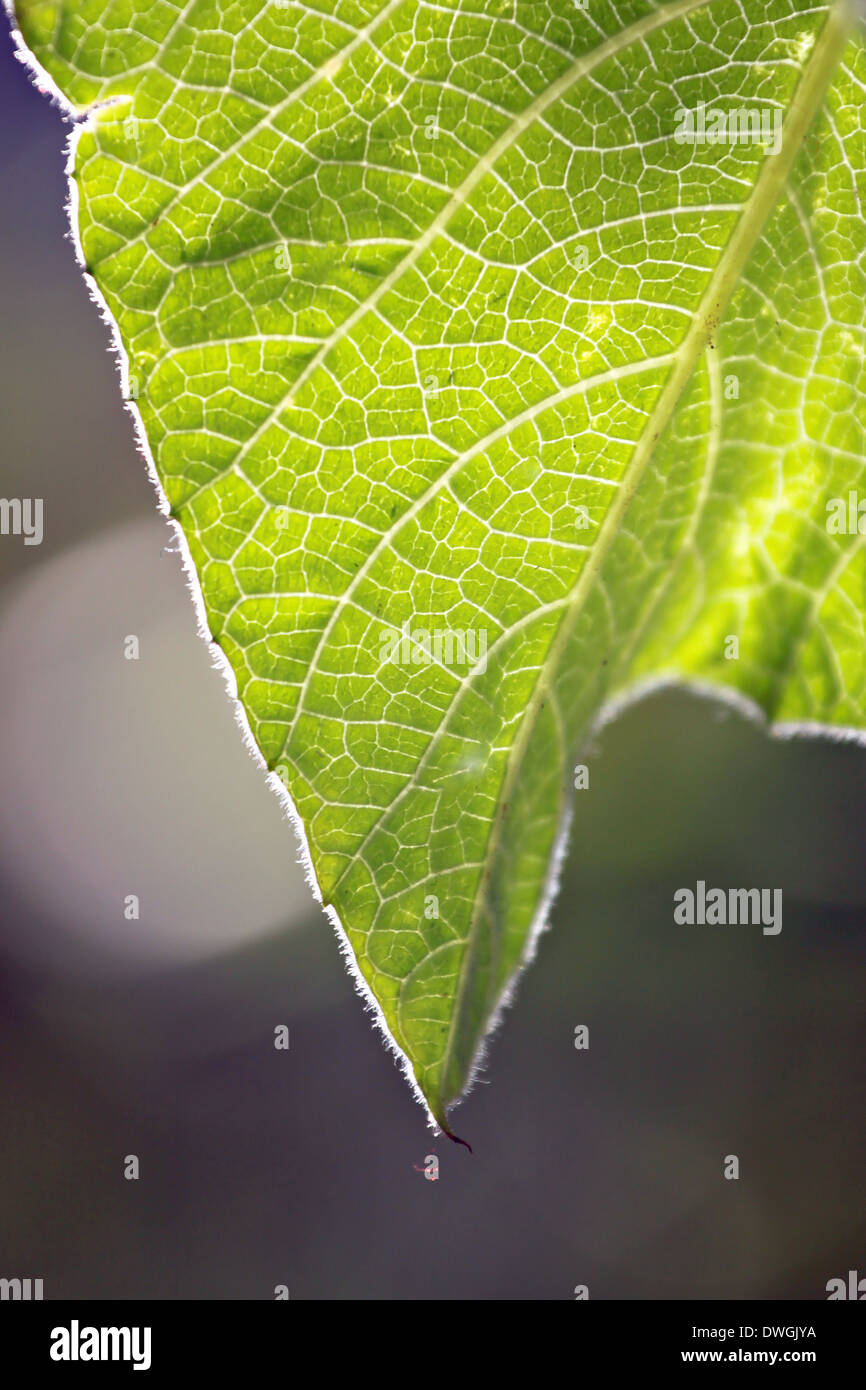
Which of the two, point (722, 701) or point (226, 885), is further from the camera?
point (226, 885)

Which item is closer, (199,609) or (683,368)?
(199,609)

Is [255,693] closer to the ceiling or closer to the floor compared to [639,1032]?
closer to the ceiling

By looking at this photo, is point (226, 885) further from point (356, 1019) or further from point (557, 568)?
point (557, 568)

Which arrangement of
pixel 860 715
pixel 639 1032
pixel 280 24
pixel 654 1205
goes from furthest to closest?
pixel 654 1205 < pixel 639 1032 < pixel 860 715 < pixel 280 24

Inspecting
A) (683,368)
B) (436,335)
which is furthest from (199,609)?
(683,368)

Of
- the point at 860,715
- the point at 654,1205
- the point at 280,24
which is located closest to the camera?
the point at 280,24

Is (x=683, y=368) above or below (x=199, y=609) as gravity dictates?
above

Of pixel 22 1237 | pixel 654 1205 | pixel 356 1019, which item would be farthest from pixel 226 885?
pixel 654 1205

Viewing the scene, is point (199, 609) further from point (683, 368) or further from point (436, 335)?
point (683, 368)
